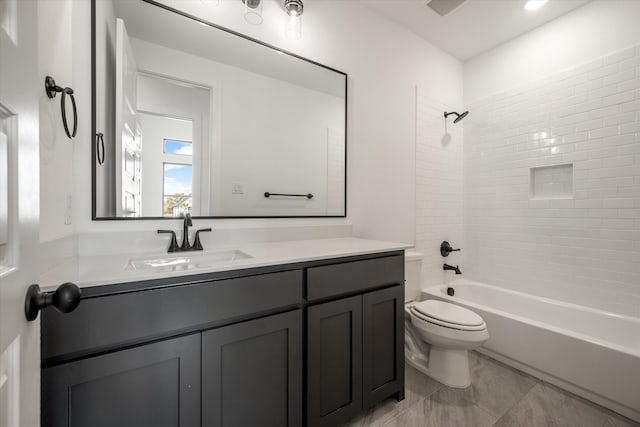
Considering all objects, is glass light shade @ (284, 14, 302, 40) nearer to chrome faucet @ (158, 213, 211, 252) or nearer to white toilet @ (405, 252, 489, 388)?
chrome faucet @ (158, 213, 211, 252)

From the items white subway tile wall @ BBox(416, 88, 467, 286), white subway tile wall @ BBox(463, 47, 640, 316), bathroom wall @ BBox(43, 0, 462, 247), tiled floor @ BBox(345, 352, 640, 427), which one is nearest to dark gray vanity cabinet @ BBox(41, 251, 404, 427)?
tiled floor @ BBox(345, 352, 640, 427)

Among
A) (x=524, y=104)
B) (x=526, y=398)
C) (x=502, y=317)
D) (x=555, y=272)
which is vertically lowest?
(x=526, y=398)

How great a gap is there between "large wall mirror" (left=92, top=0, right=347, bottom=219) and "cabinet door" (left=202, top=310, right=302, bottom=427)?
0.72 meters

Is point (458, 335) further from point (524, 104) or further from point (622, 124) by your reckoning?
point (524, 104)

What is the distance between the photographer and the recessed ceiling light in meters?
1.99

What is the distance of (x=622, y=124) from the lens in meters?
1.88

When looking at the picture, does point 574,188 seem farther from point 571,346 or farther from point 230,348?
point 230,348

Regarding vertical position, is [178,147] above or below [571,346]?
above

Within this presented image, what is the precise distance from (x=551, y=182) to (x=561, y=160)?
182 millimetres

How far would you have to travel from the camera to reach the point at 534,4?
2.02 metres

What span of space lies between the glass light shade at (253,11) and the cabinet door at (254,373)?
1661mm

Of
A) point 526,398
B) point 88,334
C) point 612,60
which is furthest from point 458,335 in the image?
point 612,60

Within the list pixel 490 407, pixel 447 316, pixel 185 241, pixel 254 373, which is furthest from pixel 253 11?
pixel 490 407

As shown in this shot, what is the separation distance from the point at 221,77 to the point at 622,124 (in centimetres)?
268
